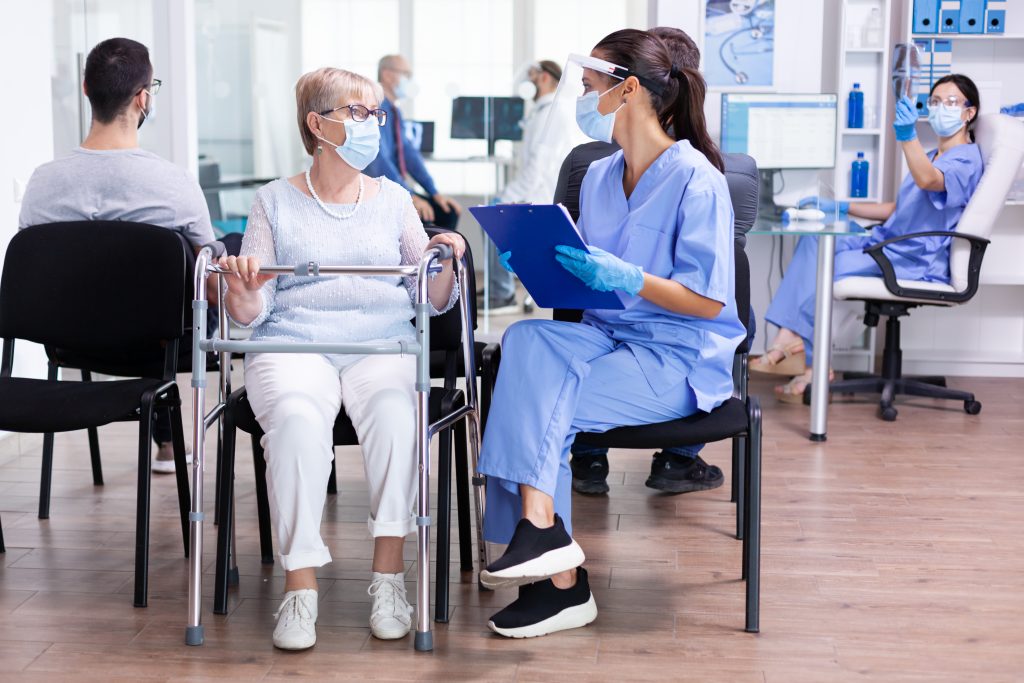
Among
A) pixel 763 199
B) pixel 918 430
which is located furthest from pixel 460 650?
pixel 763 199

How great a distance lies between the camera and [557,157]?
5.27 metres

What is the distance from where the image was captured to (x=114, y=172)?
3.02 m

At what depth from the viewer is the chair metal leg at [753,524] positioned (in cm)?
232

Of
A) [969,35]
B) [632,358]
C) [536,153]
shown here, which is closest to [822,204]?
[969,35]

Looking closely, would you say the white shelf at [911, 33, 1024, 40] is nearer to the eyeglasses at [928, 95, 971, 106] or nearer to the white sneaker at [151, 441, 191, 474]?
the eyeglasses at [928, 95, 971, 106]

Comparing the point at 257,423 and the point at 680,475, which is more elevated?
the point at 257,423

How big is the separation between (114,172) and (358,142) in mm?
869

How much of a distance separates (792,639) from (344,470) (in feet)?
5.43

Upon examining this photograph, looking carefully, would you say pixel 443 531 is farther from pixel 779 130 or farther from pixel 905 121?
pixel 779 130

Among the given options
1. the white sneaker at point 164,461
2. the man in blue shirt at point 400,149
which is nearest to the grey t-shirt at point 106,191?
the white sneaker at point 164,461

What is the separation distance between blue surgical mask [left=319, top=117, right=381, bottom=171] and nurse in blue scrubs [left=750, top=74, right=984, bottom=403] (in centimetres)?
→ 233

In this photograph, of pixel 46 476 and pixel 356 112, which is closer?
pixel 356 112

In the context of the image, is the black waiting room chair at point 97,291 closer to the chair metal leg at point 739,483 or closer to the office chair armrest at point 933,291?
the chair metal leg at point 739,483

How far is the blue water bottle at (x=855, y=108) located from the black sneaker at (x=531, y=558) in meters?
3.29
